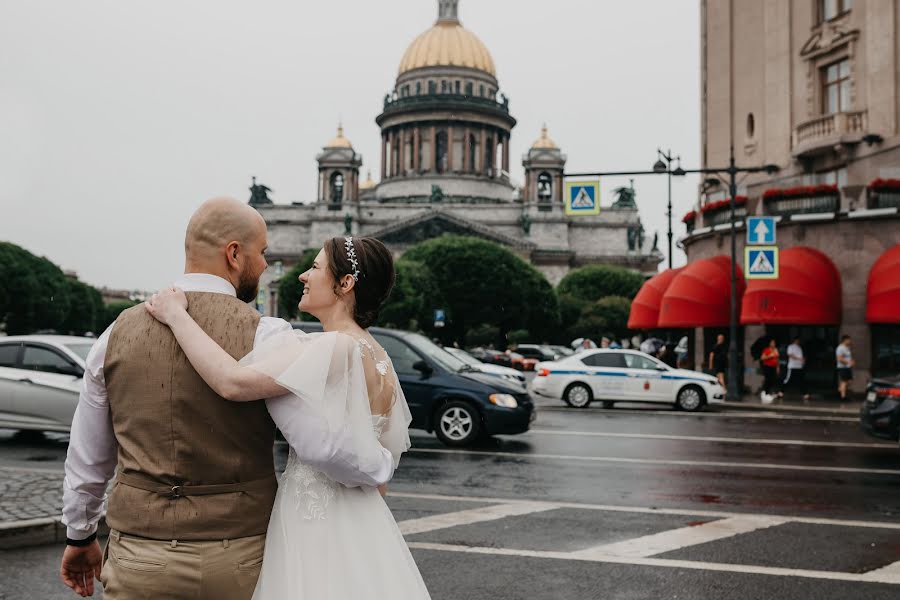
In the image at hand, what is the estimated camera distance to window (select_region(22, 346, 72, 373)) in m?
13.4

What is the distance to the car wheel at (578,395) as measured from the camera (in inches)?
855

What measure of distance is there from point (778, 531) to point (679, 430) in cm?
870

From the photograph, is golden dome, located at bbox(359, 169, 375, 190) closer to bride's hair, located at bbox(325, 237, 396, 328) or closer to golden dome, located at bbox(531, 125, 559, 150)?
golden dome, located at bbox(531, 125, 559, 150)

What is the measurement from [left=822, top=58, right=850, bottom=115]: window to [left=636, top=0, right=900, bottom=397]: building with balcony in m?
0.03

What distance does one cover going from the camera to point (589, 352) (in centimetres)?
2216

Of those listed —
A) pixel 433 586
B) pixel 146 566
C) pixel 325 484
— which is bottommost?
pixel 433 586

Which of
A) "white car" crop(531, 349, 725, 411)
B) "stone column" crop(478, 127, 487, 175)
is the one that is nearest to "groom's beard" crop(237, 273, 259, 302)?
"white car" crop(531, 349, 725, 411)

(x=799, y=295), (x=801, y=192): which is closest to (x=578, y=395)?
(x=799, y=295)

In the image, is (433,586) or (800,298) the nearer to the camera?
(433,586)

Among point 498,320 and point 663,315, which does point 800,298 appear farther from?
point 498,320

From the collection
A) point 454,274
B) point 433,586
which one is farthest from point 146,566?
point 454,274

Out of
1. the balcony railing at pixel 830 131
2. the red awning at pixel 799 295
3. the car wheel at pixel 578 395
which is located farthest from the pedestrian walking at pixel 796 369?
the car wheel at pixel 578 395

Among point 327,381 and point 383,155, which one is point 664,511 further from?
point 383,155

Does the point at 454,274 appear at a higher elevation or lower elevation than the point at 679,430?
higher
